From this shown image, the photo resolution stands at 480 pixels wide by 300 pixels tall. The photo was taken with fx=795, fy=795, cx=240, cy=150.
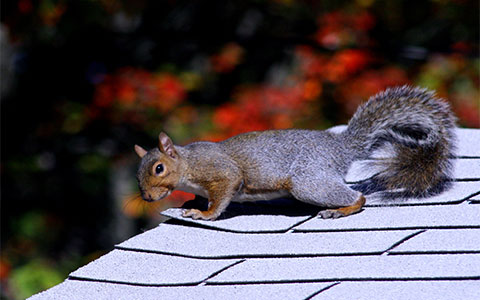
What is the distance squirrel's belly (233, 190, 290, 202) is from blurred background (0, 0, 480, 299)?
3.33 meters

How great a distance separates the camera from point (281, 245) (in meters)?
2.68

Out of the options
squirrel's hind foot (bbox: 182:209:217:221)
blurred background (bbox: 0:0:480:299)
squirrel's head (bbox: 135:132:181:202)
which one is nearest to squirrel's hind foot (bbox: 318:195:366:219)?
squirrel's hind foot (bbox: 182:209:217:221)

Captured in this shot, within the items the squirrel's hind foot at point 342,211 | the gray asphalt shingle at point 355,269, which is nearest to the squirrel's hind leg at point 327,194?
the squirrel's hind foot at point 342,211

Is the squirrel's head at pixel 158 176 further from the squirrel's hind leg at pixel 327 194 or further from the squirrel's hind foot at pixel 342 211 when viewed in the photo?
the squirrel's hind foot at pixel 342 211

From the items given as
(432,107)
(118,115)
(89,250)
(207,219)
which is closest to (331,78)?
(118,115)

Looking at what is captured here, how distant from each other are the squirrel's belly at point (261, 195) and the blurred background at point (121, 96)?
3328 millimetres

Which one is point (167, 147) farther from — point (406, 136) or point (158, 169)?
point (406, 136)

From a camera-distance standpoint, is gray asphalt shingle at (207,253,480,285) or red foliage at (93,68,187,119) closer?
gray asphalt shingle at (207,253,480,285)

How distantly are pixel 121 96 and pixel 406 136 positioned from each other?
4.12 m

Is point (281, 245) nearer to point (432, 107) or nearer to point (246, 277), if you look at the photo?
point (246, 277)

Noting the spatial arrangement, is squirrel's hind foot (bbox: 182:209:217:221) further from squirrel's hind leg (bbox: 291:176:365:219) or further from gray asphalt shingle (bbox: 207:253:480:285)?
gray asphalt shingle (bbox: 207:253:480:285)

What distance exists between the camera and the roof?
7.25 feet

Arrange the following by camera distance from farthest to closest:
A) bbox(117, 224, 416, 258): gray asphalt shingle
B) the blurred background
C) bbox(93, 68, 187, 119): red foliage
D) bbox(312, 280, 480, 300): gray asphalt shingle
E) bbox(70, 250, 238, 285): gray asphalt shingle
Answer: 1. bbox(93, 68, 187, 119): red foliage
2. the blurred background
3. bbox(117, 224, 416, 258): gray asphalt shingle
4. bbox(70, 250, 238, 285): gray asphalt shingle
5. bbox(312, 280, 480, 300): gray asphalt shingle

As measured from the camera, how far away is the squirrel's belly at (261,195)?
332 cm
